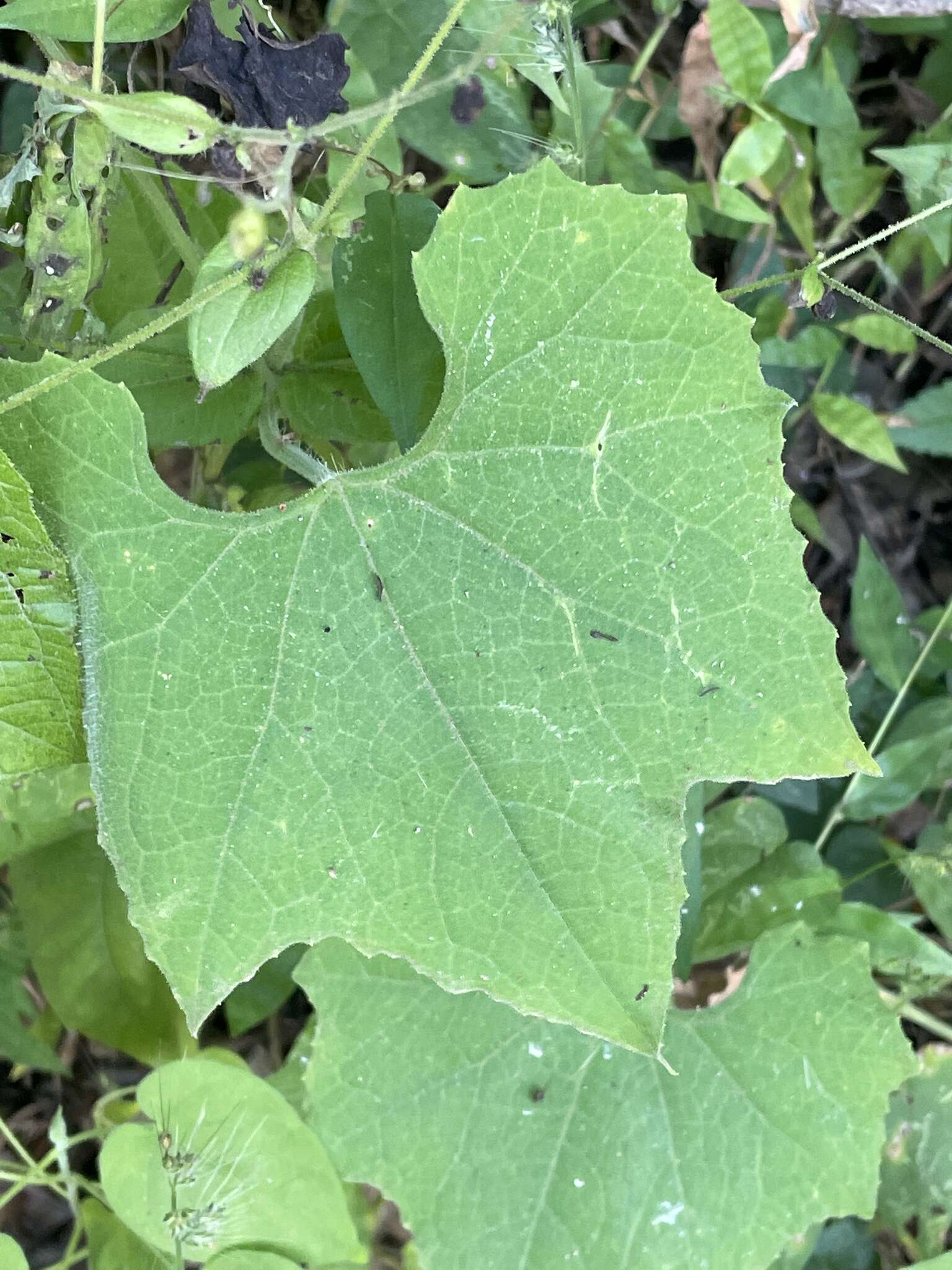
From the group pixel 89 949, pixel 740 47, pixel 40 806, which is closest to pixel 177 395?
pixel 40 806

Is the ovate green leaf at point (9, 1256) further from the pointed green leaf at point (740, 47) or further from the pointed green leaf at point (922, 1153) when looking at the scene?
the pointed green leaf at point (740, 47)

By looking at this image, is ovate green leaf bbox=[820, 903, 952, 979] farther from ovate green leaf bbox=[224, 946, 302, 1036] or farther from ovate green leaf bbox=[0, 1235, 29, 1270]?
ovate green leaf bbox=[0, 1235, 29, 1270]

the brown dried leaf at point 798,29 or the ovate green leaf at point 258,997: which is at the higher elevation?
the brown dried leaf at point 798,29

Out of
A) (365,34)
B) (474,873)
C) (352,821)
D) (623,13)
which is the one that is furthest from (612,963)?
(623,13)

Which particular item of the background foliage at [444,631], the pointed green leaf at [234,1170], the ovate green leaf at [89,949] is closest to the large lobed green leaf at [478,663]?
the background foliage at [444,631]

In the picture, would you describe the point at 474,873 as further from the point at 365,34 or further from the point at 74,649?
the point at 365,34

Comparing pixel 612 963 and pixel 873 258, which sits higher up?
pixel 873 258
